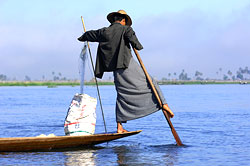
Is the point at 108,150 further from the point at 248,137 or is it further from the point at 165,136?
the point at 248,137

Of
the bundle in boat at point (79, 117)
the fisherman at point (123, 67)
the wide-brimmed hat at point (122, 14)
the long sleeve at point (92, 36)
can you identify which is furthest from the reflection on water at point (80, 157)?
the wide-brimmed hat at point (122, 14)

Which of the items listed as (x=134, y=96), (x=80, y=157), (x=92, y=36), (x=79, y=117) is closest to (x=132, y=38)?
(x=92, y=36)

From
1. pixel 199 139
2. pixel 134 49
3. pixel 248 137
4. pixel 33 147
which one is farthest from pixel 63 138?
pixel 248 137

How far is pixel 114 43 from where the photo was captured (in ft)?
22.5

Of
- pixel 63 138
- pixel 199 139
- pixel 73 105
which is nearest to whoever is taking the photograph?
pixel 63 138

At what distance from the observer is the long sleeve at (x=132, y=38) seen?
6.73 metres

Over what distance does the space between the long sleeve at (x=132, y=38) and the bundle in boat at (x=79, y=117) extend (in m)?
1.15

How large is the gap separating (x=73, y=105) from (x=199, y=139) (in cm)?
308

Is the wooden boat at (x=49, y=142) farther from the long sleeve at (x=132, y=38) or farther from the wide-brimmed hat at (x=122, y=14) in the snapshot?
the wide-brimmed hat at (x=122, y=14)

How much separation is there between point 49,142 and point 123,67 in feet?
5.17

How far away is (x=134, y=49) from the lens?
689 centimetres

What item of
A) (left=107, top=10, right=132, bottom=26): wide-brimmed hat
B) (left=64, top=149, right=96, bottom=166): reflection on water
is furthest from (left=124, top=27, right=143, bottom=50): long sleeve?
(left=64, top=149, right=96, bottom=166): reflection on water

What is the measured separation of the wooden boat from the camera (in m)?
6.50

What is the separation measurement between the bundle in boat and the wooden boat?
0.72 feet
